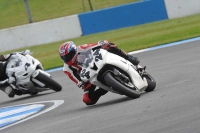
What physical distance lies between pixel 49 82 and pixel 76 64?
323cm

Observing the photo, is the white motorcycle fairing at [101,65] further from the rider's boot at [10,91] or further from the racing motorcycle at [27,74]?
the rider's boot at [10,91]

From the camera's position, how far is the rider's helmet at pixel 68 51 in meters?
10.2

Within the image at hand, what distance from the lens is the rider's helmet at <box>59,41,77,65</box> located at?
1020cm

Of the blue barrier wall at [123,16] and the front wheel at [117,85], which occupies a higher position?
the front wheel at [117,85]

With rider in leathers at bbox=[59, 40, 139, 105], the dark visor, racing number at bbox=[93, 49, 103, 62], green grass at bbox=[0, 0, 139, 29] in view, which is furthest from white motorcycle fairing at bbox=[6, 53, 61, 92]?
green grass at bbox=[0, 0, 139, 29]

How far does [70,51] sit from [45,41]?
16192mm

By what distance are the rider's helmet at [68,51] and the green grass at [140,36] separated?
9210 mm

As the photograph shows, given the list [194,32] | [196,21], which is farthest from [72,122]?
[196,21]

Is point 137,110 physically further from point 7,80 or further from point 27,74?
point 7,80

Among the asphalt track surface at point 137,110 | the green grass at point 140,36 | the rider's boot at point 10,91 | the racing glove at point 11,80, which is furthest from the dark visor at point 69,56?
the green grass at point 140,36

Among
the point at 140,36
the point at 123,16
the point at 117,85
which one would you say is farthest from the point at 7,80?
the point at 123,16

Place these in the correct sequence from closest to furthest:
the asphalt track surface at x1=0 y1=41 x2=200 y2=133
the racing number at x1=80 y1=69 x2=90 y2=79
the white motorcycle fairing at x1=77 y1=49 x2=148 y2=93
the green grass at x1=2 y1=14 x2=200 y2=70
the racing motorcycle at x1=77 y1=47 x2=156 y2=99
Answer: the asphalt track surface at x1=0 y1=41 x2=200 y2=133 < the racing motorcycle at x1=77 y1=47 x2=156 y2=99 < the white motorcycle fairing at x1=77 y1=49 x2=148 y2=93 < the racing number at x1=80 y1=69 x2=90 y2=79 < the green grass at x1=2 y1=14 x2=200 y2=70

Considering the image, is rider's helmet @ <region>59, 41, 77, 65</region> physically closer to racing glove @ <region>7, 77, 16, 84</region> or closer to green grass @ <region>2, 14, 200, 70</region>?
racing glove @ <region>7, 77, 16, 84</region>

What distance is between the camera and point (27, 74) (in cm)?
1382
